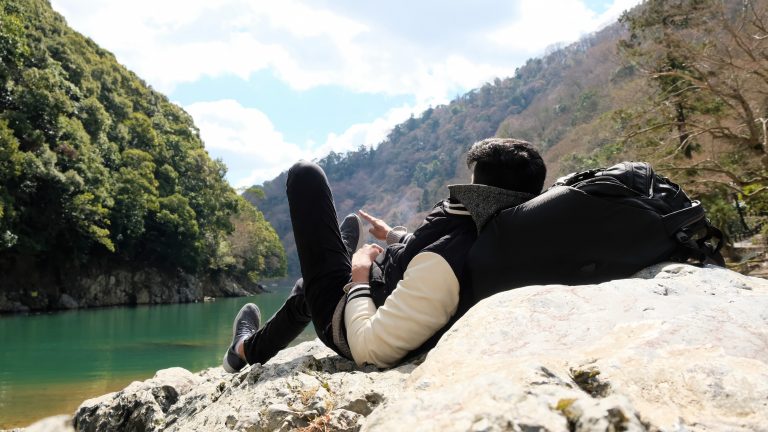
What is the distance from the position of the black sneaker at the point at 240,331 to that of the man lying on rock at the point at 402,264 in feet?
2.29

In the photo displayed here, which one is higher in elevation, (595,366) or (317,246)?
(317,246)

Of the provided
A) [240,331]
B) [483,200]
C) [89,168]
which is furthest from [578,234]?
[89,168]

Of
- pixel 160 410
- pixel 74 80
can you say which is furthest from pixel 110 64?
pixel 160 410

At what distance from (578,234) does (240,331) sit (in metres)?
2.04

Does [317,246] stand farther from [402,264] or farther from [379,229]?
[379,229]

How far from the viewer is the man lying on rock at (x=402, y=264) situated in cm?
206

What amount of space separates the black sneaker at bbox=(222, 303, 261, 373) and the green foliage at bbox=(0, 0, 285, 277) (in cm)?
2020

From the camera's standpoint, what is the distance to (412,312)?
2.06 meters

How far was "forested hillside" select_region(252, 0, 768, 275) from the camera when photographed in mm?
11492

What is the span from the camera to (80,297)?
2755cm

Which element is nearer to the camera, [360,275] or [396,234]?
[360,275]

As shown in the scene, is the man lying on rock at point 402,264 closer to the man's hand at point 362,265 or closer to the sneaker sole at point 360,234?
the man's hand at point 362,265

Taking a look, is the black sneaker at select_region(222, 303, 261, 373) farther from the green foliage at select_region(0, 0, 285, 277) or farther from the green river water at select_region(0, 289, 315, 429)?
the green foliage at select_region(0, 0, 285, 277)

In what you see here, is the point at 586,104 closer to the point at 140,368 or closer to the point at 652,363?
the point at 140,368
